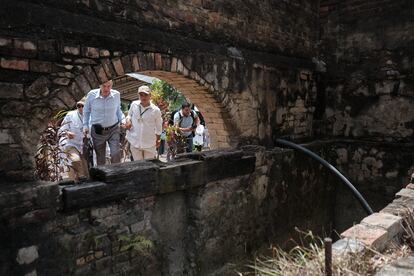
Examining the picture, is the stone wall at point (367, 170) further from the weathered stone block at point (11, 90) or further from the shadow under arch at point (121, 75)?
the weathered stone block at point (11, 90)

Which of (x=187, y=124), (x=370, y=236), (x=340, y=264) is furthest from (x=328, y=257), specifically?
(x=187, y=124)

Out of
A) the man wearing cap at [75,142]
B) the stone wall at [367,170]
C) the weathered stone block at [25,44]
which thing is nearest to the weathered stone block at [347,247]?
the weathered stone block at [25,44]

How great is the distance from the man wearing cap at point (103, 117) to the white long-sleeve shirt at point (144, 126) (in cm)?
33

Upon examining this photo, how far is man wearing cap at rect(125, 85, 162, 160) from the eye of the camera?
520 cm

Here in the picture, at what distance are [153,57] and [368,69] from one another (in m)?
3.95

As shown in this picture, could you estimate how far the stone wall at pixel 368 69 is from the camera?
5.46m

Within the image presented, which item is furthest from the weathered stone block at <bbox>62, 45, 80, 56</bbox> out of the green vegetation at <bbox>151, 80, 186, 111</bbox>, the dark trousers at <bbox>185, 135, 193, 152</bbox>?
the green vegetation at <bbox>151, 80, 186, 111</bbox>

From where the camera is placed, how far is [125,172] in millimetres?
3324

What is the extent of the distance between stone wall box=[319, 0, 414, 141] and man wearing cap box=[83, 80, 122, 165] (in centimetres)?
364

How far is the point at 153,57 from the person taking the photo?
3516 millimetres

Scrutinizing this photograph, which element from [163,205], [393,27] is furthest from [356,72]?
[163,205]

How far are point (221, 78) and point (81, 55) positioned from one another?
178cm

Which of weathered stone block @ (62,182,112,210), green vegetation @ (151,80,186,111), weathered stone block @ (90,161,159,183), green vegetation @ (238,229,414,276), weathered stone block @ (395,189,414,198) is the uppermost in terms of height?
green vegetation @ (151,80,186,111)

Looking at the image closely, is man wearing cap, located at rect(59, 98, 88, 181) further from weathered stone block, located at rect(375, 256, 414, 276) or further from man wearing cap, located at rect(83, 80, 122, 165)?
weathered stone block, located at rect(375, 256, 414, 276)
